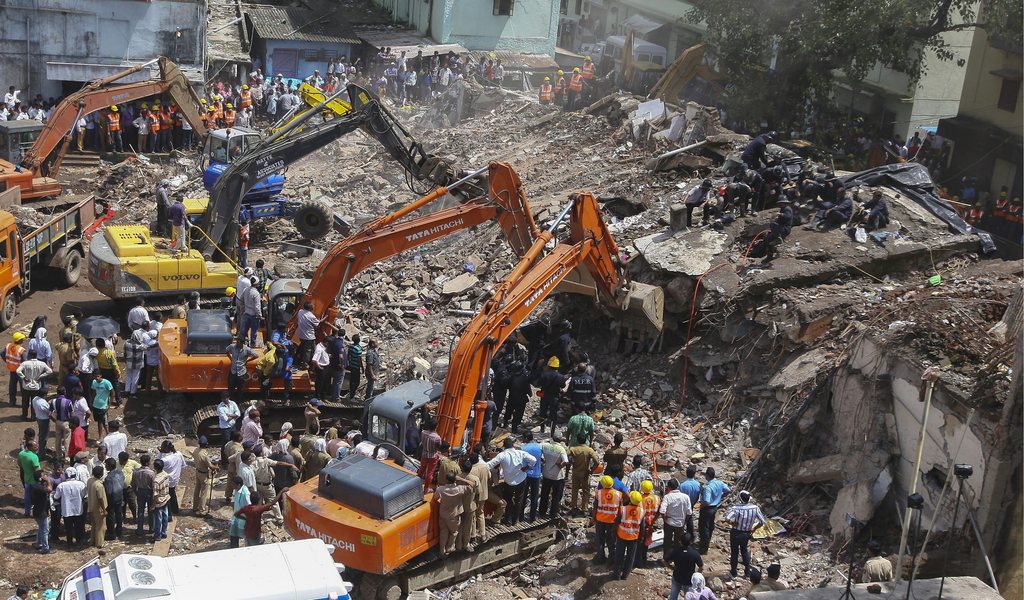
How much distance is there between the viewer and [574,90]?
31844mm

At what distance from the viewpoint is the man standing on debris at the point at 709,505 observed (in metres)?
14.1

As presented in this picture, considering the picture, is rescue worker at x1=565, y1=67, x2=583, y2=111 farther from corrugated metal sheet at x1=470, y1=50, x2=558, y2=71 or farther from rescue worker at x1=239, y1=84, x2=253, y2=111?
rescue worker at x1=239, y1=84, x2=253, y2=111

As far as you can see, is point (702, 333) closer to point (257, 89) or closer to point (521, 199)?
point (521, 199)

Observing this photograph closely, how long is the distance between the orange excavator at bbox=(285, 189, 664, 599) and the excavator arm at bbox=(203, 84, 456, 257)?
247 inches

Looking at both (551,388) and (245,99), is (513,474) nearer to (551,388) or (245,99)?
(551,388)

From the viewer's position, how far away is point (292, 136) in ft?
73.9

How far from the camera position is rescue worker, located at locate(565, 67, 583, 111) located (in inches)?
1249

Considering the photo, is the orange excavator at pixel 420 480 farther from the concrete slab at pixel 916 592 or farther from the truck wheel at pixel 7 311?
the truck wheel at pixel 7 311

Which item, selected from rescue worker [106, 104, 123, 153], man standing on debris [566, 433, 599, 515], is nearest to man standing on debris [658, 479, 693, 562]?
man standing on debris [566, 433, 599, 515]

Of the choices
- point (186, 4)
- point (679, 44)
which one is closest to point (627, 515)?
point (186, 4)

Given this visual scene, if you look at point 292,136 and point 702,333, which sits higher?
point 292,136

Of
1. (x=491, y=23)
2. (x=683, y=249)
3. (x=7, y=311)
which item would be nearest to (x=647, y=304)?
(x=683, y=249)

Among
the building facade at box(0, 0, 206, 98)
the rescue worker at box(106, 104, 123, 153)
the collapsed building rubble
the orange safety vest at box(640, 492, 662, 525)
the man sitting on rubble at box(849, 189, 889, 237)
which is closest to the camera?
the orange safety vest at box(640, 492, 662, 525)

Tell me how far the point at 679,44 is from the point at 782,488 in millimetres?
32857
